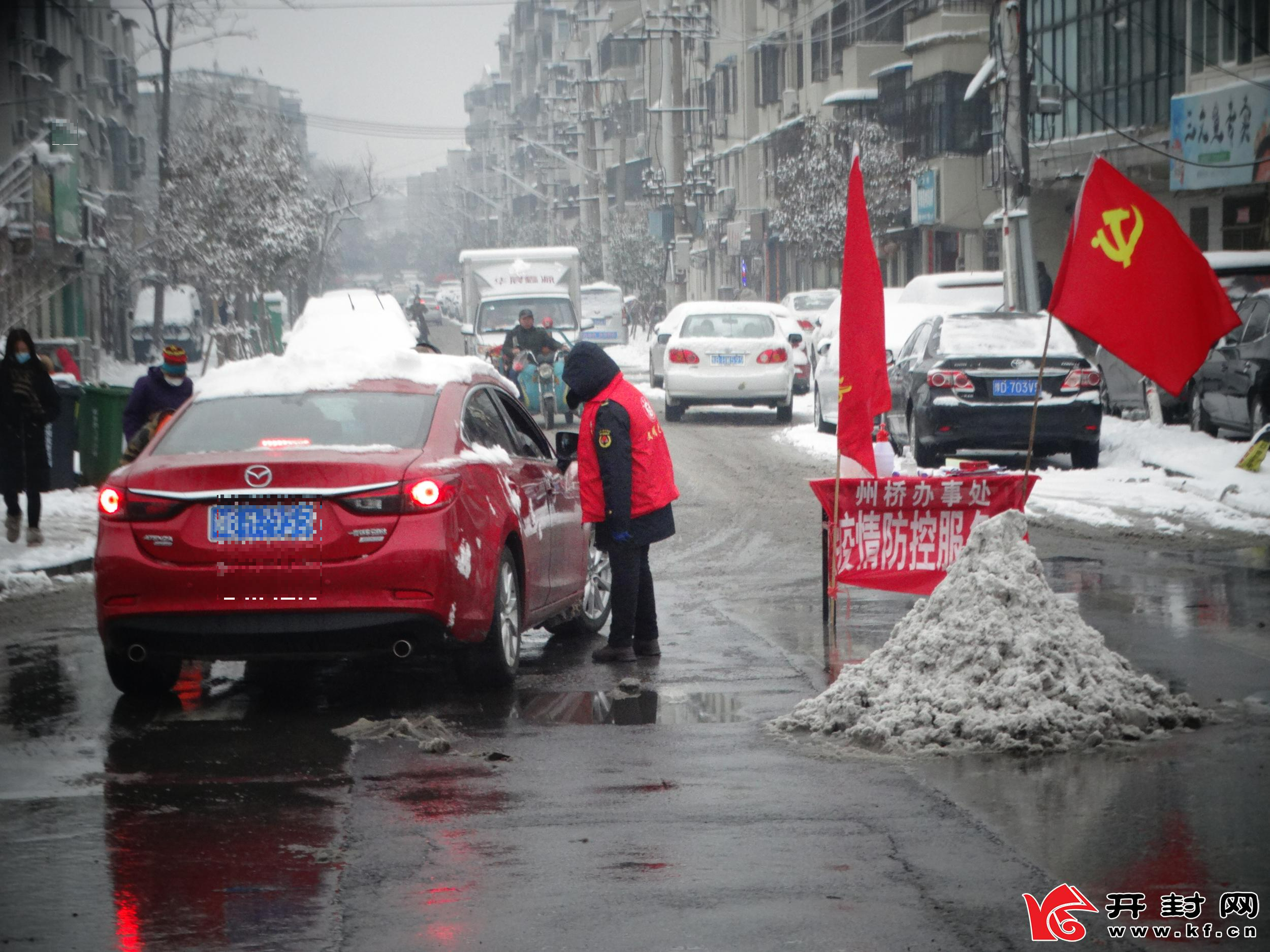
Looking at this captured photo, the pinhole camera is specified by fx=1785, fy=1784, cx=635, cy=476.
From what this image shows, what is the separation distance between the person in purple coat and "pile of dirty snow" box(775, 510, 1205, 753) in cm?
685

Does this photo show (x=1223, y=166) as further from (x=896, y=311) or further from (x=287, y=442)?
(x=287, y=442)

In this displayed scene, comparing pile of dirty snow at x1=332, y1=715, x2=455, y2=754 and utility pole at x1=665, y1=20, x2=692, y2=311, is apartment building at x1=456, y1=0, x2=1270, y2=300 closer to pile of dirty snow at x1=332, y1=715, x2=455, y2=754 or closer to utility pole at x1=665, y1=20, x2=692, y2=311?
utility pole at x1=665, y1=20, x2=692, y2=311

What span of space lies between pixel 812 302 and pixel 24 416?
98.0ft

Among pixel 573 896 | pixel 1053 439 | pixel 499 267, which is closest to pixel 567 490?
pixel 573 896

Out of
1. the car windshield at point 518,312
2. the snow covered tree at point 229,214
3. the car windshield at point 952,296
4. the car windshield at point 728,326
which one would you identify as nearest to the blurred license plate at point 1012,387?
the car windshield at point 728,326

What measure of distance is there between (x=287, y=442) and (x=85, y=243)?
42.8m

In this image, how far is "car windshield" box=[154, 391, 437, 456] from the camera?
779 centimetres

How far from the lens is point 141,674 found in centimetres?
793

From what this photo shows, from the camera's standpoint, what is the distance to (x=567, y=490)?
9539mm

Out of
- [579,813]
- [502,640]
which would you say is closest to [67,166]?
[502,640]

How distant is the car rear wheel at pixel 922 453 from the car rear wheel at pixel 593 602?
8480 millimetres

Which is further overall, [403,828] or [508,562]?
[508,562]

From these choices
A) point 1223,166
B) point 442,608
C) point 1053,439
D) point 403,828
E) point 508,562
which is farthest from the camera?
point 1223,166

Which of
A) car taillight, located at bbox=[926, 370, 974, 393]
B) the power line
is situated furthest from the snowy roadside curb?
the power line
